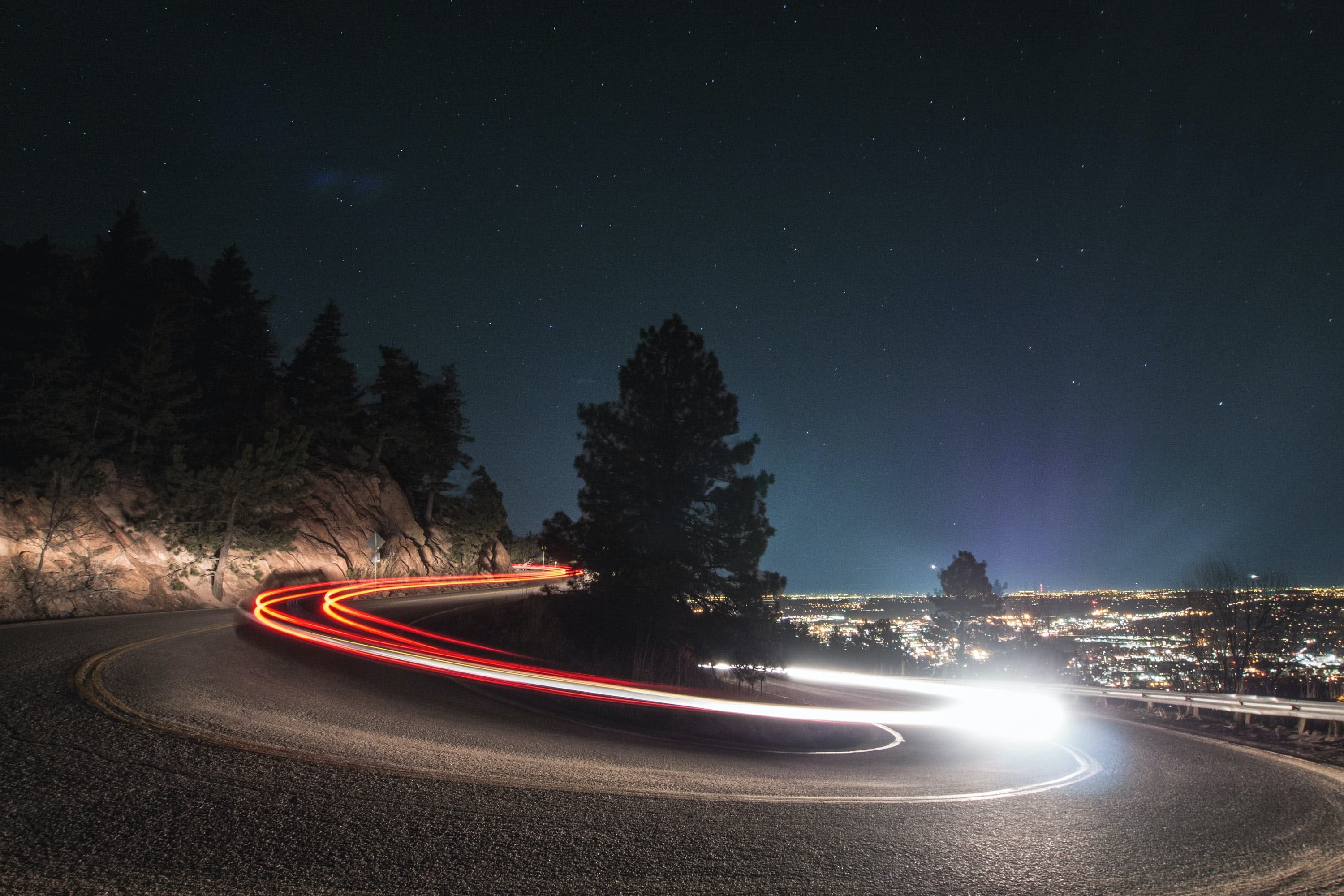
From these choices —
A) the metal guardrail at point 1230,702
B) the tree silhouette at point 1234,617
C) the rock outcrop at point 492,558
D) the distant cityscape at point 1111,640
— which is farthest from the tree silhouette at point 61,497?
the tree silhouette at point 1234,617

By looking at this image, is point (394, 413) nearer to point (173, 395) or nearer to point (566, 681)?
point (173, 395)

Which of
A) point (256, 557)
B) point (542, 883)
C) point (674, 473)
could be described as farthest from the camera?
point (256, 557)

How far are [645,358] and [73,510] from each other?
19714mm

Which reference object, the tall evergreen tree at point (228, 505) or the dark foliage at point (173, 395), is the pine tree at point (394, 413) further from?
the tall evergreen tree at point (228, 505)

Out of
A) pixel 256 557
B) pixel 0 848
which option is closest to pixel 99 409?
pixel 256 557

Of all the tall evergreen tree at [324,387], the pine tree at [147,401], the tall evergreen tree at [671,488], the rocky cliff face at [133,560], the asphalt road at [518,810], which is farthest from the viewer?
the tall evergreen tree at [324,387]

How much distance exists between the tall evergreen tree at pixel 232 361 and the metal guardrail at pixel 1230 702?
127 ft

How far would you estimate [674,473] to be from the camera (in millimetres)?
22234

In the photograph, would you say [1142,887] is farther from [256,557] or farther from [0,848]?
[256,557]

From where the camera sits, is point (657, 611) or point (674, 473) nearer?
point (657, 611)

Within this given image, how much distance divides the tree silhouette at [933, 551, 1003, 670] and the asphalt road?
44.0 m

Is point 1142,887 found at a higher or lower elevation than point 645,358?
lower

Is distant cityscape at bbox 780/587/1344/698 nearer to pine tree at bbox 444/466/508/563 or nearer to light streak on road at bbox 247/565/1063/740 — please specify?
light streak on road at bbox 247/565/1063/740

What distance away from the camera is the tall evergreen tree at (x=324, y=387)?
4088 cm
